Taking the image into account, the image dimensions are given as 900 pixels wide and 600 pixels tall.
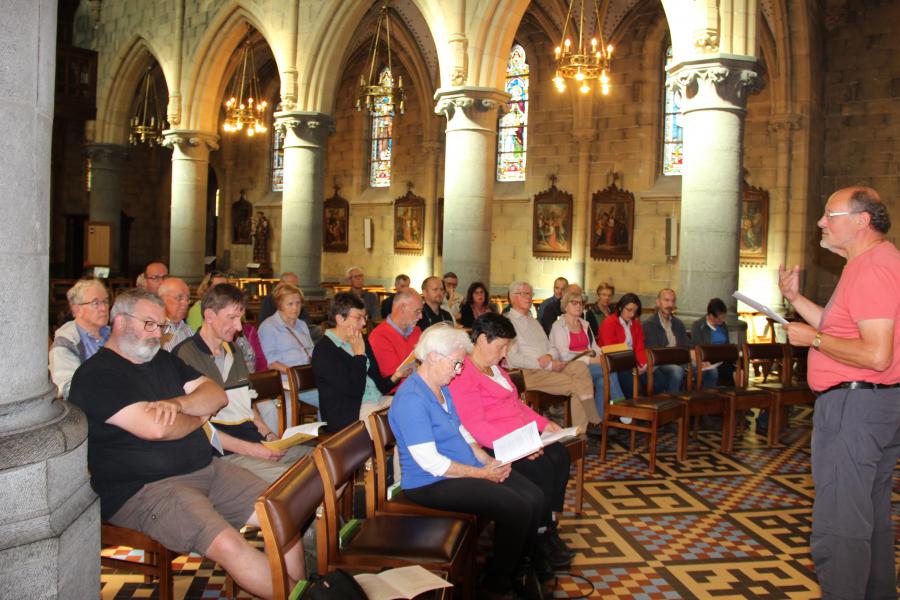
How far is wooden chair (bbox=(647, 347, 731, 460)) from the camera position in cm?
639

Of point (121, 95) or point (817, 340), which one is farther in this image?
point (121, 95)

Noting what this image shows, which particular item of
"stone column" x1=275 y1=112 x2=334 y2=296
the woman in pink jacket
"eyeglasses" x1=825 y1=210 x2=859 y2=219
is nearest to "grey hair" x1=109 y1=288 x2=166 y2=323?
the woman in pink jacket

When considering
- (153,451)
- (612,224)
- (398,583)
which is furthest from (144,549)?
(612,224)

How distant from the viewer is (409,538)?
10.1 feet

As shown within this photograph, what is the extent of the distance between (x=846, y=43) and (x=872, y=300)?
12816 mm

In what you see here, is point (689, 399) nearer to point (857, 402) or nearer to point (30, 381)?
point (857, 402)

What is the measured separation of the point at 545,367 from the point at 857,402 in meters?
3.71

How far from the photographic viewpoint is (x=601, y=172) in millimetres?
15797

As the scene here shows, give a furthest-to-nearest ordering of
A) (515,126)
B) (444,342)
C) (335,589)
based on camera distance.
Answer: (515,126) < (444,342) < (335,589)

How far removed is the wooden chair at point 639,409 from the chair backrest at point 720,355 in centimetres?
64

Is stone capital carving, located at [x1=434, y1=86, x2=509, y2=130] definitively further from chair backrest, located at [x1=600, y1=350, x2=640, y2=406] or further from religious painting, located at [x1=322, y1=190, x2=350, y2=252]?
religious painting, located at [x1=322, y1=190, x2=350, y2=252]

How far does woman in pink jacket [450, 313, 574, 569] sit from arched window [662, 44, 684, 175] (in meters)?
11.9

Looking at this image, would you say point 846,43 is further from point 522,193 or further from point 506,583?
point 506,583

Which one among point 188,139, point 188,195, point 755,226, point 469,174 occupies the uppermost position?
point 188,139
